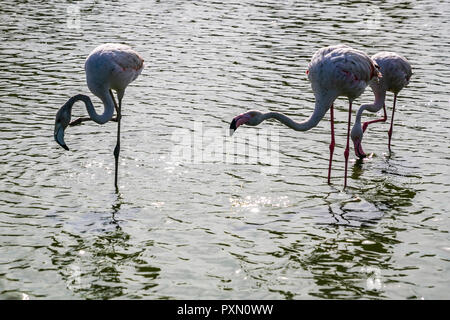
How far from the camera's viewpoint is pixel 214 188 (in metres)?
9.73

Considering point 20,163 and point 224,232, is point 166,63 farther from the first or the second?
point 224,232

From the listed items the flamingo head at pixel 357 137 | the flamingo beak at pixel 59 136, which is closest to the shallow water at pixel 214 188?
the flamingo head at pixel 357 137

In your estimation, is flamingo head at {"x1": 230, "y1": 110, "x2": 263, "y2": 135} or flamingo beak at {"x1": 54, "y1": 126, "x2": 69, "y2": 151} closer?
flamingo head at {"x1": 230, "y1": 110, "x2": 263, "y2": 135}

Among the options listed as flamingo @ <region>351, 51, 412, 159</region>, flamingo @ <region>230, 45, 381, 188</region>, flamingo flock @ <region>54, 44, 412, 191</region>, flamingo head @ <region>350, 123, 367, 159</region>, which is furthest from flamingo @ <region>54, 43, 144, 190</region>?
flamingo @ <region>351, 51, 412, 159</region>

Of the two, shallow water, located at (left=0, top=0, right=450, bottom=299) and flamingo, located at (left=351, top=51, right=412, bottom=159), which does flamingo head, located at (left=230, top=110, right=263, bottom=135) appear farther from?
flamingo, located at (left=351, top=51, right=412, bottom=159)

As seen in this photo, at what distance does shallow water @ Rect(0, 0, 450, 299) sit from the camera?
23.5ft

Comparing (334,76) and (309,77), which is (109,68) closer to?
(309,77)

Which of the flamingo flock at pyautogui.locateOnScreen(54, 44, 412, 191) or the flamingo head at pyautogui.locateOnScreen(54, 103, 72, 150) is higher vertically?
the flamingo flock at pyautogui.locateOnScreen(54, 44, 412, 191)

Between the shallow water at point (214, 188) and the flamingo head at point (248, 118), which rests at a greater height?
the flamingo head at point (248, 118)

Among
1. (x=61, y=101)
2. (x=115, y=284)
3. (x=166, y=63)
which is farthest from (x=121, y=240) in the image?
(x=166, y=63)

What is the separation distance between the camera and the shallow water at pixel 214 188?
7.16 m

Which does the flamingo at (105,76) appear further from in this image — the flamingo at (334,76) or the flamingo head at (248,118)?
the flamingo at (334,76)

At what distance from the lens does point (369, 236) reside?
8.27m

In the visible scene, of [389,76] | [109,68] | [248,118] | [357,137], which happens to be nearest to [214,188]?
[248,118]
